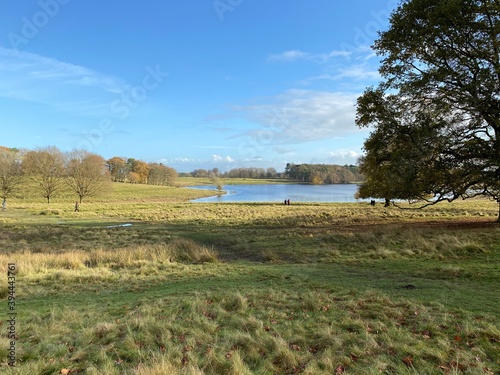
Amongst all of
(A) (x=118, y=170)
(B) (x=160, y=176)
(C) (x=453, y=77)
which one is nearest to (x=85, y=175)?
(C) (x=453, y=77)

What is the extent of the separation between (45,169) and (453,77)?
60690 mm

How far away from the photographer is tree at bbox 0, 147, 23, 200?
1901 inches

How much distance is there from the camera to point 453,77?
1534 centimetres

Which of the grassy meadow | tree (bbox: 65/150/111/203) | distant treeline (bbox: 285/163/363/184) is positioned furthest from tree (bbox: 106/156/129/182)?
the grassy meadow

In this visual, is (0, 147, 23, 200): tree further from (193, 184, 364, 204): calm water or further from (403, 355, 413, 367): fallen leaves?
(403, 355, 413, 367): fallen leaves

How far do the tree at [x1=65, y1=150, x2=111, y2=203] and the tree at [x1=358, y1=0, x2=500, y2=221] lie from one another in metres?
53.8

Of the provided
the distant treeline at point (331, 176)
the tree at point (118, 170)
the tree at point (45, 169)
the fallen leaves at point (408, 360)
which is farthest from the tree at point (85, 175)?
the distant treeline at point (331, 176)

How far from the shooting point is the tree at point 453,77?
14.5 metres

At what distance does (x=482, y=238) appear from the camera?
47.0ft

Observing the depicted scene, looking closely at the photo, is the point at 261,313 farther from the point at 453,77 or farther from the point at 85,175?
the point at 85,175

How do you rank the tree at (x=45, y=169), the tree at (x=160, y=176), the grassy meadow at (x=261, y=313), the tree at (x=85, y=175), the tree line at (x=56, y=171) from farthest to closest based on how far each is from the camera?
the tree at (x=160, y=176), the tree at (x=85, y=175), the tree at (x=45, y=169), the tree line at (x=56, y=171), the grassy meadow at (x=261, y=313)

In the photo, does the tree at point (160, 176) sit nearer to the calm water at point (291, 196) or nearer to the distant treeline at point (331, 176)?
the calm water at point (291, 196)

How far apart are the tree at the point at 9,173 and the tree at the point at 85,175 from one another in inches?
298

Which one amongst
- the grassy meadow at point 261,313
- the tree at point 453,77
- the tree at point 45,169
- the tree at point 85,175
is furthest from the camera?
the tree at point 85,175
